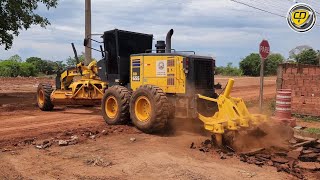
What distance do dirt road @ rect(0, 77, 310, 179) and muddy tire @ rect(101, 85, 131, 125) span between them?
0.29m

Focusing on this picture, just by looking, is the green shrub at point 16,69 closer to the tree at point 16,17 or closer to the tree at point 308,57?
the tree at point 16,17

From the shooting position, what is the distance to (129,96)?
10391 mm

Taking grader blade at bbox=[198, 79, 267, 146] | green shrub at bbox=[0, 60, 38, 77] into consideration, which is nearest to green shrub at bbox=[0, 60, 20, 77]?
green shrub at bbox=[0, 60, 38, 77]

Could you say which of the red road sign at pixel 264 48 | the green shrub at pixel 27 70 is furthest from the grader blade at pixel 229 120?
the green shrub at pixel 27 70

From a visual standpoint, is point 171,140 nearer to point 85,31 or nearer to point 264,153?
point 264,153

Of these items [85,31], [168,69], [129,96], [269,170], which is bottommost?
[269,170]

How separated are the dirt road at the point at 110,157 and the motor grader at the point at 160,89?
1.64ft

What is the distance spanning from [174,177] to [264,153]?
2546 millimetres

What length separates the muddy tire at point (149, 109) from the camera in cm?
928

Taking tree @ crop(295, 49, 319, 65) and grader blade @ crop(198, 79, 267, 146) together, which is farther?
tree @ crop(295, 49, 319, 65)

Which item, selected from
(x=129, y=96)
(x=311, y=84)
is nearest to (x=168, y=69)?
(x=129, y=96)

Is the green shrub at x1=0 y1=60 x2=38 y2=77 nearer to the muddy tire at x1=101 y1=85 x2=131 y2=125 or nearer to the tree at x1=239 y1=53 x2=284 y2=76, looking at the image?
the tree at x1=239 y1=53 x2=284 y2=76

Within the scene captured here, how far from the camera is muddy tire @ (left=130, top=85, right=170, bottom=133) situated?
365 inches

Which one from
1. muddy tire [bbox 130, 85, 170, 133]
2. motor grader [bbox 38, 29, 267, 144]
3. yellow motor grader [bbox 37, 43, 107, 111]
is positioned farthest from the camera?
yellow motor grader [bbox 37, 43, 107, 111]
